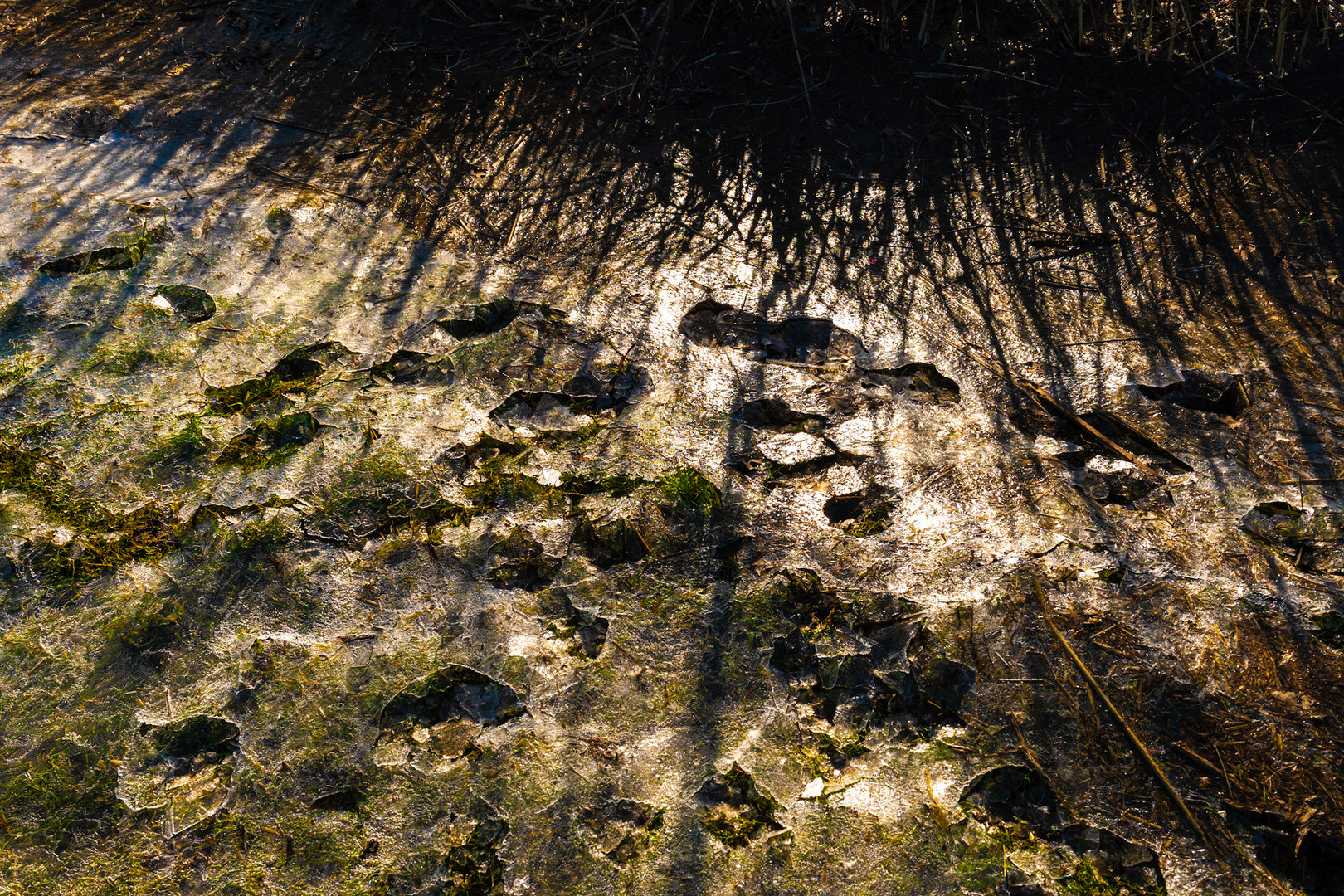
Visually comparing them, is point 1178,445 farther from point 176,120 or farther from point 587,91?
point 176,120

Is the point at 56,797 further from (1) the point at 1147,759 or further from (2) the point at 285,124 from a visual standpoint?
(2) the point at 285,124

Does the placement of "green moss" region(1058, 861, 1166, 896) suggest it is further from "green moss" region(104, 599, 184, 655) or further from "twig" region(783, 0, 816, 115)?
"twig" region(783, 0, 816, 115)

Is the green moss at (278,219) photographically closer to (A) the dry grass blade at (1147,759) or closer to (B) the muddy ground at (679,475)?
(B) the muddy ground at (679,475)

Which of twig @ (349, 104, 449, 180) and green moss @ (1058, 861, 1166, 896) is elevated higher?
twig @ (349, 104, 449, 180)

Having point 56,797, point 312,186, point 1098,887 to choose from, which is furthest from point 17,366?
point 1098,887

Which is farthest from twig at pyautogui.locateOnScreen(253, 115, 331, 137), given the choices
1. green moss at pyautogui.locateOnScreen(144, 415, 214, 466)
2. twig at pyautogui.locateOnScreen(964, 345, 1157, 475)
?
twig at pyautogui.locateOnScreen(964, 345, 1157, 475)

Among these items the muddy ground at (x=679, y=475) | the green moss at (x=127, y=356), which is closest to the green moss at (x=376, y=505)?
the muddy ground at (x=679, y=475)

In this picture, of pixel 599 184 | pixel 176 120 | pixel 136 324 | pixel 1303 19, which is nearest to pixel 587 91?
pixel 599 184

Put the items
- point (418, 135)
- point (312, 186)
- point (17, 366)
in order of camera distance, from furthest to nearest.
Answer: point (418, 135), point (312, 186), point (17, 366)
